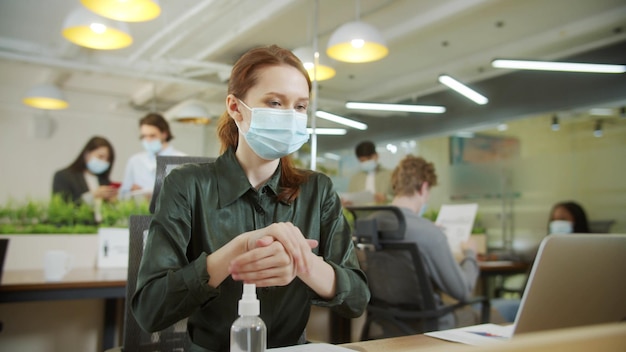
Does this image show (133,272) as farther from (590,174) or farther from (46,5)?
(590,174)

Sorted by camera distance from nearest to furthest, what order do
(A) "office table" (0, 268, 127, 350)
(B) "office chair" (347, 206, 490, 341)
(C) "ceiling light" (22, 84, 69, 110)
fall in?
(A) "office table" (0, 268, 127, 350)
(B) "office chair" (347, 206, 490, 341)
(C) "ceiling light" (22, 84, 69, 110)

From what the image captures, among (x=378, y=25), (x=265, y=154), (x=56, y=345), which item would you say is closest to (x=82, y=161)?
(x=56, y=345)

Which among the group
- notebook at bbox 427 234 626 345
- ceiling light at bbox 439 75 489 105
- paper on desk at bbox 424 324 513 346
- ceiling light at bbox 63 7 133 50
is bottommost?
paper on desk at bbox 424 324 513 346

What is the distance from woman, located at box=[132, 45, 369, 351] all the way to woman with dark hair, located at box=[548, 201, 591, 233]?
3.09m

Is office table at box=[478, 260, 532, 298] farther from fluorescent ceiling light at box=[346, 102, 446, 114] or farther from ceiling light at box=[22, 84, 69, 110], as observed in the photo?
ceiling light at box=[22, 84, 69, 110]

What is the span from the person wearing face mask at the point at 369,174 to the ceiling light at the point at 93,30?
88.3 inches

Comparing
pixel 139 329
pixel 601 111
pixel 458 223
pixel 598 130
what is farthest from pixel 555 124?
pixel 139 329

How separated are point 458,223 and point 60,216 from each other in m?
2.65

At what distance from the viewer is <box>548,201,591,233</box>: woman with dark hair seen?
3.82 m

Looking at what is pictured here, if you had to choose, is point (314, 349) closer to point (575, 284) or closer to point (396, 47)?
point (575, 284)

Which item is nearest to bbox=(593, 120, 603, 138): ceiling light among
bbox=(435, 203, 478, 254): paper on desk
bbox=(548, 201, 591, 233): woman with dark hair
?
bbox=(548, 201, 591, 233): woman with dark hair

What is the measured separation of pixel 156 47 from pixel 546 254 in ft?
22.1

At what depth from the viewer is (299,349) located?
1065 millimetres

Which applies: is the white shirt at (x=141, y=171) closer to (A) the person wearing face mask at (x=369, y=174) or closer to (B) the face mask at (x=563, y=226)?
(A) the person wearing face mask at (x=369, y=174)
